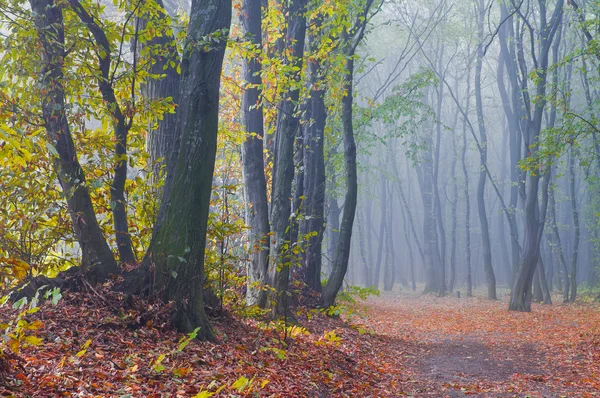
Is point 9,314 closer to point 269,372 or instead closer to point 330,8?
point 269,372

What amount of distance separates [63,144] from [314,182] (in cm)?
713

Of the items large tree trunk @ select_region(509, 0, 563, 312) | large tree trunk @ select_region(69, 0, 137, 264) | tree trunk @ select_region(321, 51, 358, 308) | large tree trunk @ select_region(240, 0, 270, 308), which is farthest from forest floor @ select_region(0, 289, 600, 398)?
large tree trunk @ select_region(509, 0, 563, 312)

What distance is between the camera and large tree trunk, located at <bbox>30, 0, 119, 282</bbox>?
5.46 meters

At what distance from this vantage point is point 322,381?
5922mm

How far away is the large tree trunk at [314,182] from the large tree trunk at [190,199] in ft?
19.1

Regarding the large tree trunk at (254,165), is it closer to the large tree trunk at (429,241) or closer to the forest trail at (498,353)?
the forest trail at (498,353)

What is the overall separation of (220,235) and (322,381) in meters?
2.04

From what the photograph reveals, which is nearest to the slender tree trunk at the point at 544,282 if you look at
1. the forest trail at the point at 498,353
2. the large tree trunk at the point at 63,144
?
the forest trail at the point at 498,353

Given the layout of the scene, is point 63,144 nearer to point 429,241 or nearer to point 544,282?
point 544,282

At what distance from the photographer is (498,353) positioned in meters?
10.1

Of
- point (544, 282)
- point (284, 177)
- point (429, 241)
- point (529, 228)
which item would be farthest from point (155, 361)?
point (429, 241)

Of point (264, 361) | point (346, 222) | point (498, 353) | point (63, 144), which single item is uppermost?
point (63, 144)

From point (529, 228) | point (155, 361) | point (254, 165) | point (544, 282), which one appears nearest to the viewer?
point (155, 361)

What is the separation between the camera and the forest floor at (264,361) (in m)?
3.99
